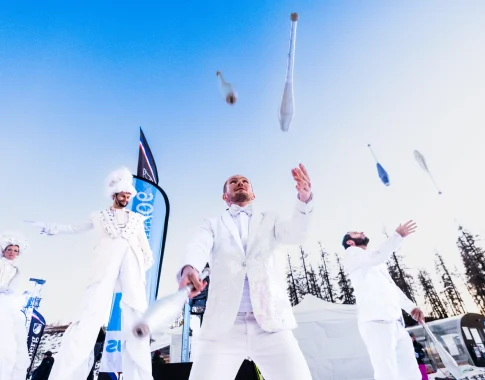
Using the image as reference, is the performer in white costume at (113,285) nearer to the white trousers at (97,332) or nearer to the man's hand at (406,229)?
the white trousers at (97,332)

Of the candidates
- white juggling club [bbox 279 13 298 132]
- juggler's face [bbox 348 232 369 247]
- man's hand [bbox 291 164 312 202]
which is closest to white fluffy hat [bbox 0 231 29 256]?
white juggling club [bbox 279 13 298 132]

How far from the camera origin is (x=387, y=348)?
3.91m

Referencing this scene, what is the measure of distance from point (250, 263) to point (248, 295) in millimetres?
202

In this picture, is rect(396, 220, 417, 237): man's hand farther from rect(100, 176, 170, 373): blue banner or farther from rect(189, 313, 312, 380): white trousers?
rect(100, 176, 170, 373): blue banner

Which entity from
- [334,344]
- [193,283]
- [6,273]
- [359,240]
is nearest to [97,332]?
[193,283]

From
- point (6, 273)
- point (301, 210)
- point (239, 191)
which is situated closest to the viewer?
point (301, 210)

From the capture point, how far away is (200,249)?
2.09 m

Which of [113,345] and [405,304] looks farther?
[405,304]

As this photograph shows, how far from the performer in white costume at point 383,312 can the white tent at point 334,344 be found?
752 cm

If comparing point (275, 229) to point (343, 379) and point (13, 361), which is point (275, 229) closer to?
point (13, 361)

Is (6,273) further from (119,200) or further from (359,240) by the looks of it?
(359,240)

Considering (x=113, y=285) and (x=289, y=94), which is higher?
(x=289, y=94)

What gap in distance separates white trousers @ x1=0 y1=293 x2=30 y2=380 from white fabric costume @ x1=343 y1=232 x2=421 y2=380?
14.2 feet

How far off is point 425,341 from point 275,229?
1739 centimetres
